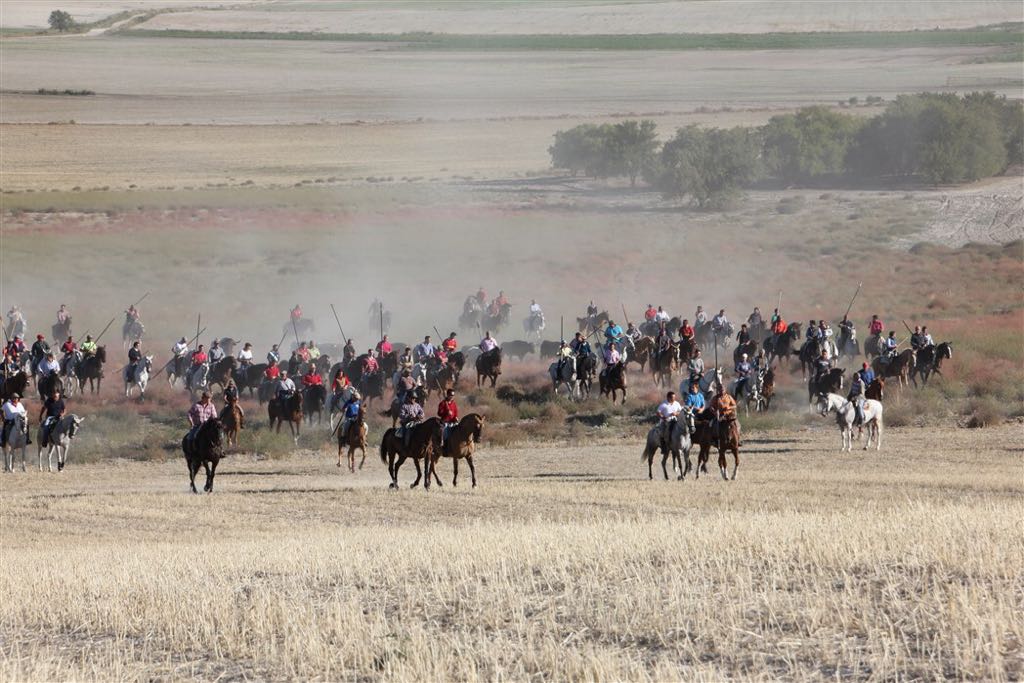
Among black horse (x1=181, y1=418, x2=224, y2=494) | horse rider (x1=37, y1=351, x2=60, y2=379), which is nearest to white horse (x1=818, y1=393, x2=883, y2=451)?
black horse (x1=181, y1=418, x2=224, y2=494)

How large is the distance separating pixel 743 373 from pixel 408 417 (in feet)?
39.3

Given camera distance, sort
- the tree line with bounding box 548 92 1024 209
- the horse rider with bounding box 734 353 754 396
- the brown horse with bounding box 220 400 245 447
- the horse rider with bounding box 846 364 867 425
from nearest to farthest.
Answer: the brown horse with bounding box 220 400 245 447, the horse rider with bounding box 846 364 867 425, the horse rider with bounding box 734 353 754 396, the tree line with bounding box 548 92 1024 209

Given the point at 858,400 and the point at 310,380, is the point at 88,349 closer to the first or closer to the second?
the point at 310,380

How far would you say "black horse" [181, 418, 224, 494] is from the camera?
27984 millimetres

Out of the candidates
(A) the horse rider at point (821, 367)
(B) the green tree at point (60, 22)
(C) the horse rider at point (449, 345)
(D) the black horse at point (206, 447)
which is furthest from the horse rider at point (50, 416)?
(B) the green tree at point (60, 22)

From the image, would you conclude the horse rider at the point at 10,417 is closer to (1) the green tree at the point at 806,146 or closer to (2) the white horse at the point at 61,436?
(2) the white horse at the point at 61,436

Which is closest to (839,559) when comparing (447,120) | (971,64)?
(447,120)

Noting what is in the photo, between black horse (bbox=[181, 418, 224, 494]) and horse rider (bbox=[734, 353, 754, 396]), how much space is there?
13947 millimetres

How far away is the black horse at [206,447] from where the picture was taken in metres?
28.0

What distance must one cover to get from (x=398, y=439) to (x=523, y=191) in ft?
218

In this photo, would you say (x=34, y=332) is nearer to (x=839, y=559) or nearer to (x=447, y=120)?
(x=839, y=559)

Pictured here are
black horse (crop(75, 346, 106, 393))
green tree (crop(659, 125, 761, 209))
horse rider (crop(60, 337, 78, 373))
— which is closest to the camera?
horse rider (crop(60, 337, 78, 373))

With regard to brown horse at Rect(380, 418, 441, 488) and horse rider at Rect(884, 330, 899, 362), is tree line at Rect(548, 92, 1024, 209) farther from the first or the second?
brown horse at Rect(380, 418, 441, 488)

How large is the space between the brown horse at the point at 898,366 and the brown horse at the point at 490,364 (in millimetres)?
9714
